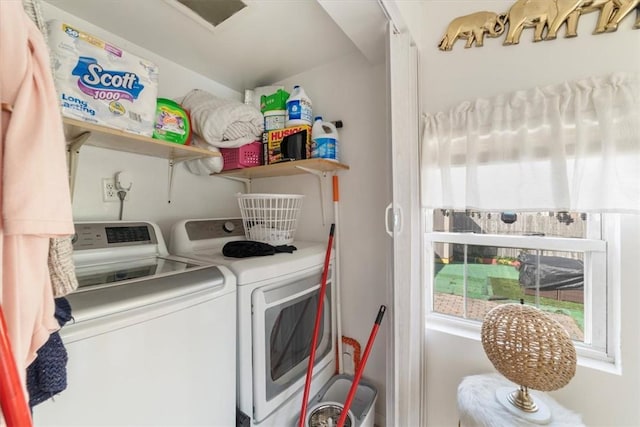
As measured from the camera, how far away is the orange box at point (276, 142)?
1.61m

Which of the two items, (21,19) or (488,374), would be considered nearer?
(21,19)

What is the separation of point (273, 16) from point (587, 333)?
7.30 ft

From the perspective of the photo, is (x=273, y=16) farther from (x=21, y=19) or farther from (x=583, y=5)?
(x=583, y=5)

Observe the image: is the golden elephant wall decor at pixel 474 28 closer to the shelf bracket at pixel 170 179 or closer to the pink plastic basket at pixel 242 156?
the pink plastic basket at pixel 242 156

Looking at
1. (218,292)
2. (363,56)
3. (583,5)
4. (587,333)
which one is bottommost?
(587,333)

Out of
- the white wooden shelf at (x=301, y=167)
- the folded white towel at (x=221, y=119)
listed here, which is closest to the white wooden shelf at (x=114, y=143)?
the folded white towel at (x=221, y=119)

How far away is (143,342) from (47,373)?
25 cm

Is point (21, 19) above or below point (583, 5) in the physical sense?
below

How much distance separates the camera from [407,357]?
1.23 meters

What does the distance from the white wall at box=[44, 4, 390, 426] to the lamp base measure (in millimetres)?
612

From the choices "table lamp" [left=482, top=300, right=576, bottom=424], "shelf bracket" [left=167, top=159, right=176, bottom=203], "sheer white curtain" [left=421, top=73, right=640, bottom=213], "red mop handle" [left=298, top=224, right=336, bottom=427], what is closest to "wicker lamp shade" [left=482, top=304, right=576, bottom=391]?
"table lamp" [left=482, top=300, right=576, bottom=424]

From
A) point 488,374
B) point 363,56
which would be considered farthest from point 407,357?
point 363,56

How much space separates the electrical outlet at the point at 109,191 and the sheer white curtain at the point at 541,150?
1.70m

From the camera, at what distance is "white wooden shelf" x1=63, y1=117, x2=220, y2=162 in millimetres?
1001
